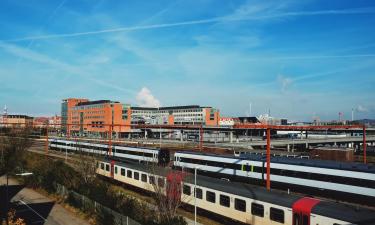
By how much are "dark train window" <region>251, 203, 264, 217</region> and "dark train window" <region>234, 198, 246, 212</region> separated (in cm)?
81

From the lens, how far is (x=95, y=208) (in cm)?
2684

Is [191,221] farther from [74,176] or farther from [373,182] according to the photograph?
[74,176]

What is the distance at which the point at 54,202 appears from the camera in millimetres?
33344

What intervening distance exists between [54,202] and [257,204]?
20.7 metres

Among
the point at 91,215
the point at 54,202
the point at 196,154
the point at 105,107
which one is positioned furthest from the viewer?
the point at 105,107

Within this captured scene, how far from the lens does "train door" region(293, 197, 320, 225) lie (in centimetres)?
1933

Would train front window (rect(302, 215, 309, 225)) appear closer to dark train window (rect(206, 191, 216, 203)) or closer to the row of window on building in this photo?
the row of window on building

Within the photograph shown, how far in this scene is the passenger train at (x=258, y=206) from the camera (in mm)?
18328

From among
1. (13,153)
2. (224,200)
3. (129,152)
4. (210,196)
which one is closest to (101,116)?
(13,153)

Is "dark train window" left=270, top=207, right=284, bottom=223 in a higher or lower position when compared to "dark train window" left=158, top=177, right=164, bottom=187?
lower

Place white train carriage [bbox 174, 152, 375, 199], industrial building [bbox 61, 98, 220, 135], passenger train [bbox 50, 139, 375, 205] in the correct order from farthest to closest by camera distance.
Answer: industrial building [bbox 61, 98, 220, 135] → passenger train [bbox 50, 139, 375, 205] → white train carriage [bbox 174, 152, 375, 199]

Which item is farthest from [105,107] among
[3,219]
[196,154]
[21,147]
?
[3,219]

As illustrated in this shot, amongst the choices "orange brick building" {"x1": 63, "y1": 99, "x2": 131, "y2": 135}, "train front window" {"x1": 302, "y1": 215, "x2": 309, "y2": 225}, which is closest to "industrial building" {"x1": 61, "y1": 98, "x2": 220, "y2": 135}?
"orange brick building" {"x1": 63, "y1": 99, "x2": 131, "y2": 135}

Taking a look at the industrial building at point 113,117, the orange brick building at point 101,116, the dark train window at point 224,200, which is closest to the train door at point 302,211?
the dark train window at point 224,200
